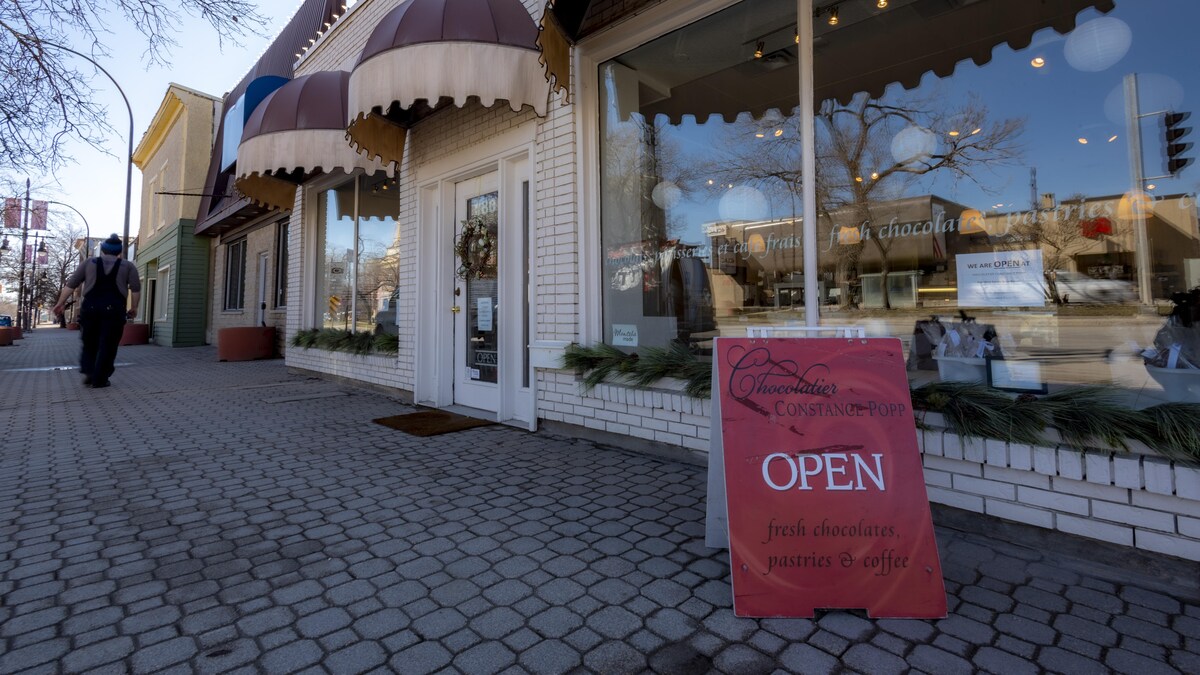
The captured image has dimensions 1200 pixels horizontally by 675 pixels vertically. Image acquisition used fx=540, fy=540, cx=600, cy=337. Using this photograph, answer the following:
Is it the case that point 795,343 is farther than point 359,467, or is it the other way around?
point 359,467

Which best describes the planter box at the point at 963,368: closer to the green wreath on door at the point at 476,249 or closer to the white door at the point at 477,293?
the white door at the point at 477,293

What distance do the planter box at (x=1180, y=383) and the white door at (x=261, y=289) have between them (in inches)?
571

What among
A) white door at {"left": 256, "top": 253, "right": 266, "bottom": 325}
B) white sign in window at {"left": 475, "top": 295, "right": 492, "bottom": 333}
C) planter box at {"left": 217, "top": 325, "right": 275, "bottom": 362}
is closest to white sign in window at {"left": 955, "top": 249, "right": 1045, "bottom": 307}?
white sign in window at {"left": 475, "top": 295, "right": 492, "bottom": 333}

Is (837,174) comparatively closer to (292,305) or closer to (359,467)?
(359,467)

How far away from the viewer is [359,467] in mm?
3766

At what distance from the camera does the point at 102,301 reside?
7.14 m

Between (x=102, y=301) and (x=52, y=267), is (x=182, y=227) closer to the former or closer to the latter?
(x=102, y=301)

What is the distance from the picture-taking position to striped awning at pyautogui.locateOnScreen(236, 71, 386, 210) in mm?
6168

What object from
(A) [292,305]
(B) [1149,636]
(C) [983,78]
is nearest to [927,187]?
(C) [983,78]

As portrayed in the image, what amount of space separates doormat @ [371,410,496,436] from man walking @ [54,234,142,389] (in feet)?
15.8

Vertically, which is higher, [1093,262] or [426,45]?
[426,45]

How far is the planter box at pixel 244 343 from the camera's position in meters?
11.6

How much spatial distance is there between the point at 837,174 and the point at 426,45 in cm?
345

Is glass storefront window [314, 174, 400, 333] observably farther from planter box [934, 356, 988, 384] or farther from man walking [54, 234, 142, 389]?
planter box [934, 356, 988, 384]
